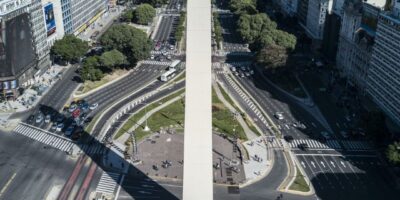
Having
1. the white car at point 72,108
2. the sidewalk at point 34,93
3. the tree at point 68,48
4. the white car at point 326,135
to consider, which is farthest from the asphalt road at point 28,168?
the white car at point 326,135

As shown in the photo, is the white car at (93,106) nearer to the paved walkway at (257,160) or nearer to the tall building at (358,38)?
the paved walkway at (257,160)

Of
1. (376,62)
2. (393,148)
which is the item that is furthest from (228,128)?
(376,62)

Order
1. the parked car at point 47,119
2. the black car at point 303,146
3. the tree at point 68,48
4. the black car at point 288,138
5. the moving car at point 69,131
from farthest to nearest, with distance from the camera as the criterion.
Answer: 1. the tree at point 68,48
2. the parked car at point 47,119
3. the moving car at point 69,131
4. the black car at point 288,138
5. the black car at point 303,146

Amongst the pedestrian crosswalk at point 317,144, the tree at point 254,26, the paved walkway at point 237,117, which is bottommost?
the pedestrian crosswalk at point 317,144

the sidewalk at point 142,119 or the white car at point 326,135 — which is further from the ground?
the sidewalk at point 142,119

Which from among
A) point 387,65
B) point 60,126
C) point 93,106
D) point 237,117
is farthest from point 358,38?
point 60,126

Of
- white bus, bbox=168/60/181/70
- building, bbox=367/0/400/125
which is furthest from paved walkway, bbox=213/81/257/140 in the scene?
building, bbox=367/0/400/125
